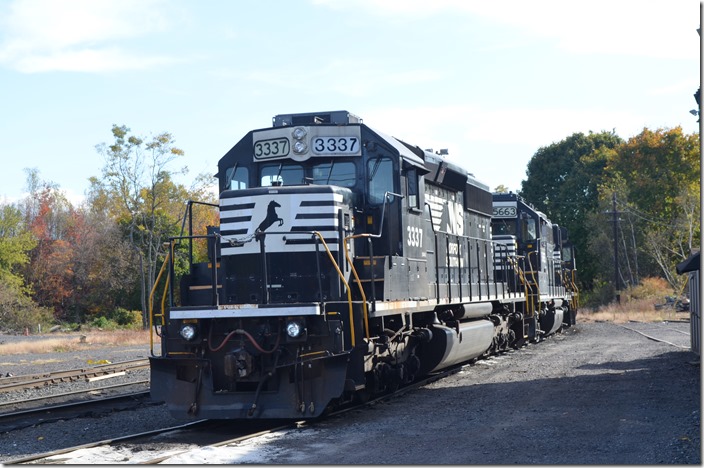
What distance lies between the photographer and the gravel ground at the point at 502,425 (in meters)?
7.67

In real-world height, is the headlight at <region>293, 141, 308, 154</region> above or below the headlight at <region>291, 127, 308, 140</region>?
below

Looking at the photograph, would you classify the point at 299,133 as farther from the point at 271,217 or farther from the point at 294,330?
the point at 294,330

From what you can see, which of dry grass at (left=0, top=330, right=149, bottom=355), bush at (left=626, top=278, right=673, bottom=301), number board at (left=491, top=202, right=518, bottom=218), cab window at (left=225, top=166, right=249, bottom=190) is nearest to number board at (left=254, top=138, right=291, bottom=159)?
cab window at (left=225, top=166, right=249, bottom=190)

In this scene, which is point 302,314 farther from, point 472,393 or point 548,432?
point 472,393

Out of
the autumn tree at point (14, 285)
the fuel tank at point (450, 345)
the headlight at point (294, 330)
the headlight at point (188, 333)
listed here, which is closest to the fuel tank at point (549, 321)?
the fuel tank at point (450, 345)

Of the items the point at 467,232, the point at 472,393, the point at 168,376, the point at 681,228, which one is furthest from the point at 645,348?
the point at 681,228

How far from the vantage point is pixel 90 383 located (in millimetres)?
15430

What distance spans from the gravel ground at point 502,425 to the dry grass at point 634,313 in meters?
22.4

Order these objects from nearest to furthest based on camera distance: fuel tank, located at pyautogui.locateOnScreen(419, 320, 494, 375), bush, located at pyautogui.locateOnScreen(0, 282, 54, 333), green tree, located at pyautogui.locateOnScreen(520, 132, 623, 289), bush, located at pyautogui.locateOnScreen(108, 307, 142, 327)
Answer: fuel tank, located at pyautogui.locateOnScreen(419, 320, 494, 375) → bush, located at pyautogui.locateOnScreen(0, 282, 54, 333) → bush, located at pyautogui.locateOnScreen(108, 307, 142, 327) → green tree, located at pyautogui.locateOnScreen(520, 132, 623, 289)

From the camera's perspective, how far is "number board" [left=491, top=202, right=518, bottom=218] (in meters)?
23.2

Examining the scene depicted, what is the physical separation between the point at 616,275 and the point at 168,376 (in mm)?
39515

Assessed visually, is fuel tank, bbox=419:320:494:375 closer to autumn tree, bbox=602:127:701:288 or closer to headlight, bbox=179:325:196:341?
headlight, bbox=179:325:196:341

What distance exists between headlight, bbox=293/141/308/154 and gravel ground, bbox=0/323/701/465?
11.2 feet

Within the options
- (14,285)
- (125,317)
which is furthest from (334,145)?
(14,285)
